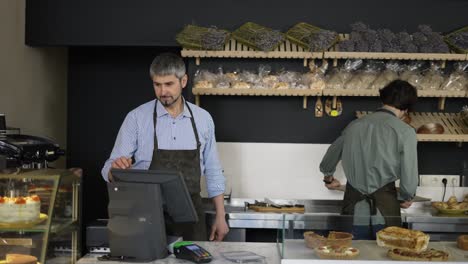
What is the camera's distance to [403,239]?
2850 millimetres

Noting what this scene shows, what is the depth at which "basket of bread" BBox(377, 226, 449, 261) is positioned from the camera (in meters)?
2.72

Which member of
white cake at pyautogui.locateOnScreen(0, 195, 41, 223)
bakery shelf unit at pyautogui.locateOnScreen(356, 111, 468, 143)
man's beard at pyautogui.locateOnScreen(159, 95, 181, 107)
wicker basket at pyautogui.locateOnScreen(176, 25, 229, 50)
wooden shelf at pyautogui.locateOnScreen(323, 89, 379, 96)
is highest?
wicker basket at pyautogui.locateOnScreen(176, 25, 229, 50)

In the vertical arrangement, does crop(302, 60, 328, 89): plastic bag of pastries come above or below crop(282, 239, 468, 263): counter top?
above

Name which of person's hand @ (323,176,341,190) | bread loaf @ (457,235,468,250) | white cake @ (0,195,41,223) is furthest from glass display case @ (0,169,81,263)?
person's hand @ (323,176,341,190)

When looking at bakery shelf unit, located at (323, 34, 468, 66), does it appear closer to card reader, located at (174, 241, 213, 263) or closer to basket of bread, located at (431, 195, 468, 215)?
basket of bread, located at (431, 195, 468, 215)

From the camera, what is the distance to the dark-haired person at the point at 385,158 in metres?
3.98

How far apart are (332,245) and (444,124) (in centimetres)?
280

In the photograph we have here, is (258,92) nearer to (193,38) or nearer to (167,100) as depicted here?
(193,38)

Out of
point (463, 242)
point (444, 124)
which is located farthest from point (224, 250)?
point (444, 124)

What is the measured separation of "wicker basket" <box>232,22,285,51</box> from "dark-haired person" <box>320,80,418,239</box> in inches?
47.5

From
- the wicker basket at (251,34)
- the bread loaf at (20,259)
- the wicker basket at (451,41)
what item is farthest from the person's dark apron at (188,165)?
the wicker basket at (451,41)

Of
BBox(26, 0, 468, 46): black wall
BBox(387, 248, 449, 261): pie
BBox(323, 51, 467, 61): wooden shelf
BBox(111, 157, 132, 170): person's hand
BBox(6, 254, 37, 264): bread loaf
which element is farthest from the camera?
BBox(26, 0, 468, 46): black wall

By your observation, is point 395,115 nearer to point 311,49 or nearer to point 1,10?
point 311,49

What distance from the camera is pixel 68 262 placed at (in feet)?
9.41
